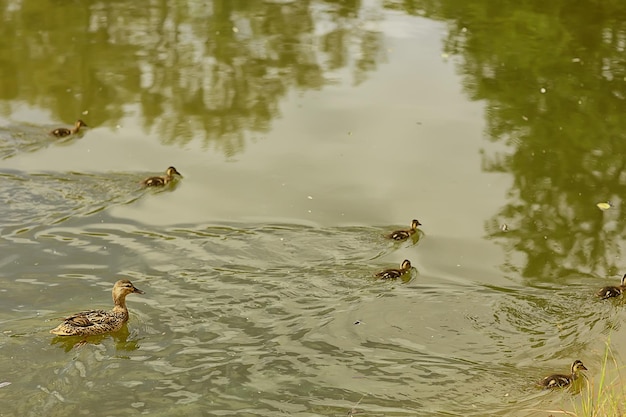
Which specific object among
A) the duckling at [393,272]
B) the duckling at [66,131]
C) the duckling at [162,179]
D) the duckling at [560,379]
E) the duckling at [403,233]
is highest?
the duckling at [66,131]

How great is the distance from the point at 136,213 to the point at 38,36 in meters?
6.73

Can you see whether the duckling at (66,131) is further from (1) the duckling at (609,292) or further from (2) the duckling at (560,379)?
(2) the duckling at (560,379)

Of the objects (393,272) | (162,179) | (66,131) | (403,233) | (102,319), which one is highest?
(66,131)

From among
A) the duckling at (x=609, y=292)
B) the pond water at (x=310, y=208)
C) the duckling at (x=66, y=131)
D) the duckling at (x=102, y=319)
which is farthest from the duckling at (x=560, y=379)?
the duckling at (x=66, y=131)

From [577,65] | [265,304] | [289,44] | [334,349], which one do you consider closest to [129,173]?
[265,304]

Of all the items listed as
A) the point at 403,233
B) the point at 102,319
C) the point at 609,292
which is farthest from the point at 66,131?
the point at 609,292

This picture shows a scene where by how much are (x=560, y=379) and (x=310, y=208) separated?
12.5 ft

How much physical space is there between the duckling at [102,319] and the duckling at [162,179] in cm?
238

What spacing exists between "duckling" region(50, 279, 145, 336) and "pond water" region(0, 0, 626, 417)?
0.39ft

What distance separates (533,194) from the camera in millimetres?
10703

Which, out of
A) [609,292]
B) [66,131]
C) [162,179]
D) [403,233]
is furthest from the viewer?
[66,131]

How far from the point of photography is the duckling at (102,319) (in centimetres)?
786

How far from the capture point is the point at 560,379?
7.36m

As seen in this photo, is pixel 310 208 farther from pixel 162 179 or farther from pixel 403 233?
pixel 162 179
